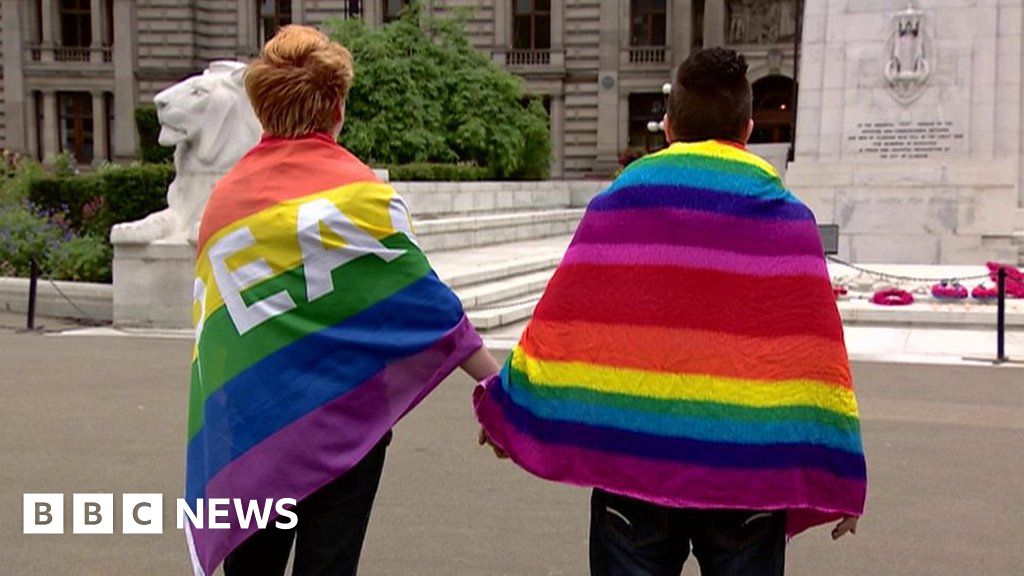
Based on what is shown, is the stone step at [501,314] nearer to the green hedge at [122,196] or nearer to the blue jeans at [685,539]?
the green hedge at [122,196]

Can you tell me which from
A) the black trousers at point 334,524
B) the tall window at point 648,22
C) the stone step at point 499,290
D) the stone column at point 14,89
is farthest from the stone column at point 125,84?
the black trousers at point 334,524

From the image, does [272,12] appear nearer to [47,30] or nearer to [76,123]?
[47,30]

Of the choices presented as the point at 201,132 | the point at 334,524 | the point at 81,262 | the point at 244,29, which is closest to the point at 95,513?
the point at 334,524

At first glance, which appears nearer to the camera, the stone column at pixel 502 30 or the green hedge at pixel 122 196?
the green hedge at pixel 122 196

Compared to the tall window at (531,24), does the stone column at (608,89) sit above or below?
below

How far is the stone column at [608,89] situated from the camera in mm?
49344

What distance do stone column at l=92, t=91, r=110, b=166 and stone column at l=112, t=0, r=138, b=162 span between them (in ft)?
1.79

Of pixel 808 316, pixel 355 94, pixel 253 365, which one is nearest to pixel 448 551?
pixel 253 365

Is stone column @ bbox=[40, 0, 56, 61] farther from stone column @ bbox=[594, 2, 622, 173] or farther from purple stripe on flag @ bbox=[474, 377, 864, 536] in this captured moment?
purple stripe on flag @ bbox=[474, 377, 864, 536]

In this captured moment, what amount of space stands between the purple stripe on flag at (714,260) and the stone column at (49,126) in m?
52.8

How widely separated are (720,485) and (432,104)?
24.4m

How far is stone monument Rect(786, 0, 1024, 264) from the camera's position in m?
19.7

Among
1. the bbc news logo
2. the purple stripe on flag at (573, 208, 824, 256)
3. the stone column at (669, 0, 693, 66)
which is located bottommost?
the bbc news logo

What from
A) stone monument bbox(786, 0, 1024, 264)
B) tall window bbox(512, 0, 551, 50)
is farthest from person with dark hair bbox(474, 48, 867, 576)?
tall window bbox(512, 0, 551, 50)
